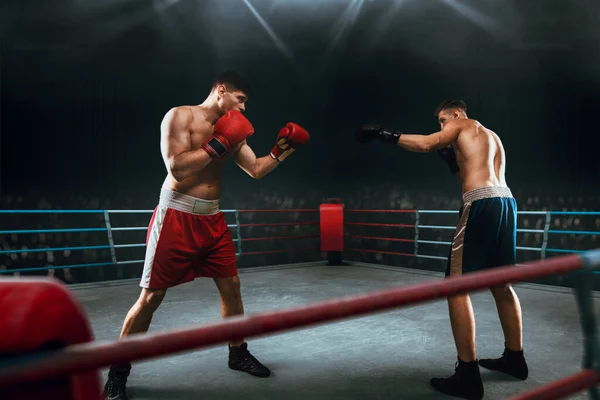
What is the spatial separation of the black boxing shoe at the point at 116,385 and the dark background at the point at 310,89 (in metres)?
3.92

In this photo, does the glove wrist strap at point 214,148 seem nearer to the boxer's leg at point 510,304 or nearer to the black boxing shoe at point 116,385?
the black boxing shoe at point 116,385

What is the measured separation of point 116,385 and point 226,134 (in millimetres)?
1141

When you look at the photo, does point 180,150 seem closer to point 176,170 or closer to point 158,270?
point 176,170

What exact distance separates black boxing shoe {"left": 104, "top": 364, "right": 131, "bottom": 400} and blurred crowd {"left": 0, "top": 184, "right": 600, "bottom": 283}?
292 centimetres

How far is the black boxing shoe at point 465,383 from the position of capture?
1.85 metres

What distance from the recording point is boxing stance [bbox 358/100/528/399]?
76.5 inches

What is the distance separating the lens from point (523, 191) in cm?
528

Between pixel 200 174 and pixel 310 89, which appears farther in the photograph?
pixel 310 89

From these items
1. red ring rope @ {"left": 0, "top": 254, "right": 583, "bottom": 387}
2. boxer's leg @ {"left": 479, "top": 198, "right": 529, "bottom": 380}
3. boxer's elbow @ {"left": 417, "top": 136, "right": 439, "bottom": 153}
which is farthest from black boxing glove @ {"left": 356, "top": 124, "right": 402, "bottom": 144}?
red ring rope @ {"left": 0, "top": 254, "right": 583, "bottom": 387}

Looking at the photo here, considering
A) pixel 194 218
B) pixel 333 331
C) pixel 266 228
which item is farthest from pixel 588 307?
pixel 266 228

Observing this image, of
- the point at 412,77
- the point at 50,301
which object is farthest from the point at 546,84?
the point at 50,301

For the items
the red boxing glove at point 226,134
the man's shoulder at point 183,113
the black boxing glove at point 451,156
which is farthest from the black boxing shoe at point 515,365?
the man's shoulder at point 183,113

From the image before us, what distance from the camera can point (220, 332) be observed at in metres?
0.52

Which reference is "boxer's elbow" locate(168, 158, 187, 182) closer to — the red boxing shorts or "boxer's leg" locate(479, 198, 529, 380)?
the red boxing shorts
